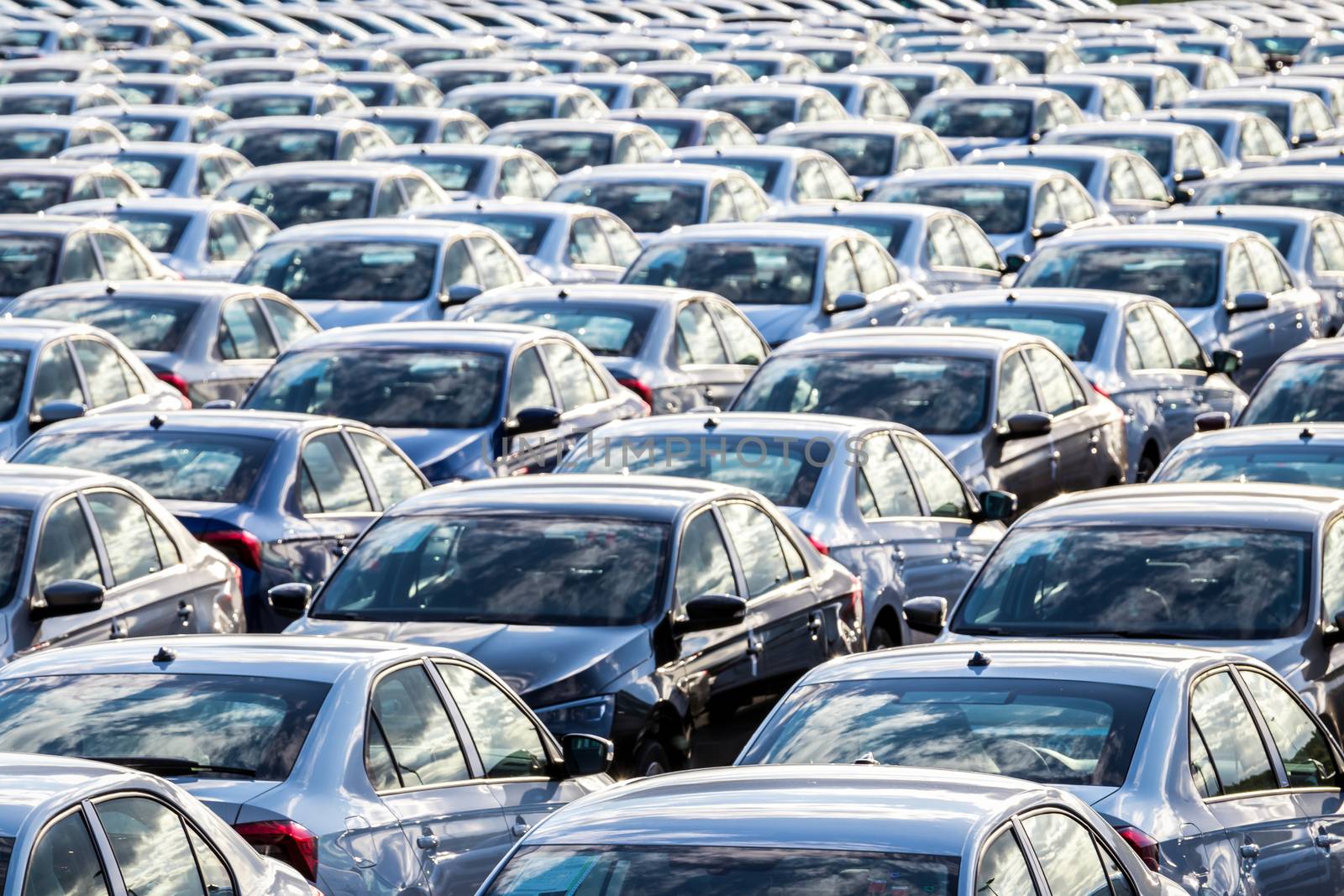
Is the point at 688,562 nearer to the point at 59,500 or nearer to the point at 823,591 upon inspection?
the point at 823,591

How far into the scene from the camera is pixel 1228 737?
30.6ft

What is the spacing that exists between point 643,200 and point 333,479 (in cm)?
1247

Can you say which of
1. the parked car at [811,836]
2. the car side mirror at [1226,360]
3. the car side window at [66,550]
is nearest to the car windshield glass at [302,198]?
the car side mirror at [1226,360]

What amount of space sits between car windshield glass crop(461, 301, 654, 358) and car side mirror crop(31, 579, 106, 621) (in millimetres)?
8026

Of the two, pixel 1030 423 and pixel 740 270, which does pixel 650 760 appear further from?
pixel 740 270

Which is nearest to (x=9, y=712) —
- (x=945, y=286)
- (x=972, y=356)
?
(x=972, y=356)

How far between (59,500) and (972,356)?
6602mm

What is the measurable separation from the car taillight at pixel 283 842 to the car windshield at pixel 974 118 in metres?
28.1

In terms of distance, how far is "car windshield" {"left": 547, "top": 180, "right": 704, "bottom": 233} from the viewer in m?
27.0

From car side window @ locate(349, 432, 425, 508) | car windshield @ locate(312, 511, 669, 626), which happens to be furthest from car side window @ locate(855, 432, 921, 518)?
car windshield @ locate(312, 511, 669, 626)

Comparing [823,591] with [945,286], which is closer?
[823,591]

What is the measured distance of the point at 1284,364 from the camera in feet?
58.7

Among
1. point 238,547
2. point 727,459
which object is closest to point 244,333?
point 727,459

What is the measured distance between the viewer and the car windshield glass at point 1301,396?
17266 millimetres
